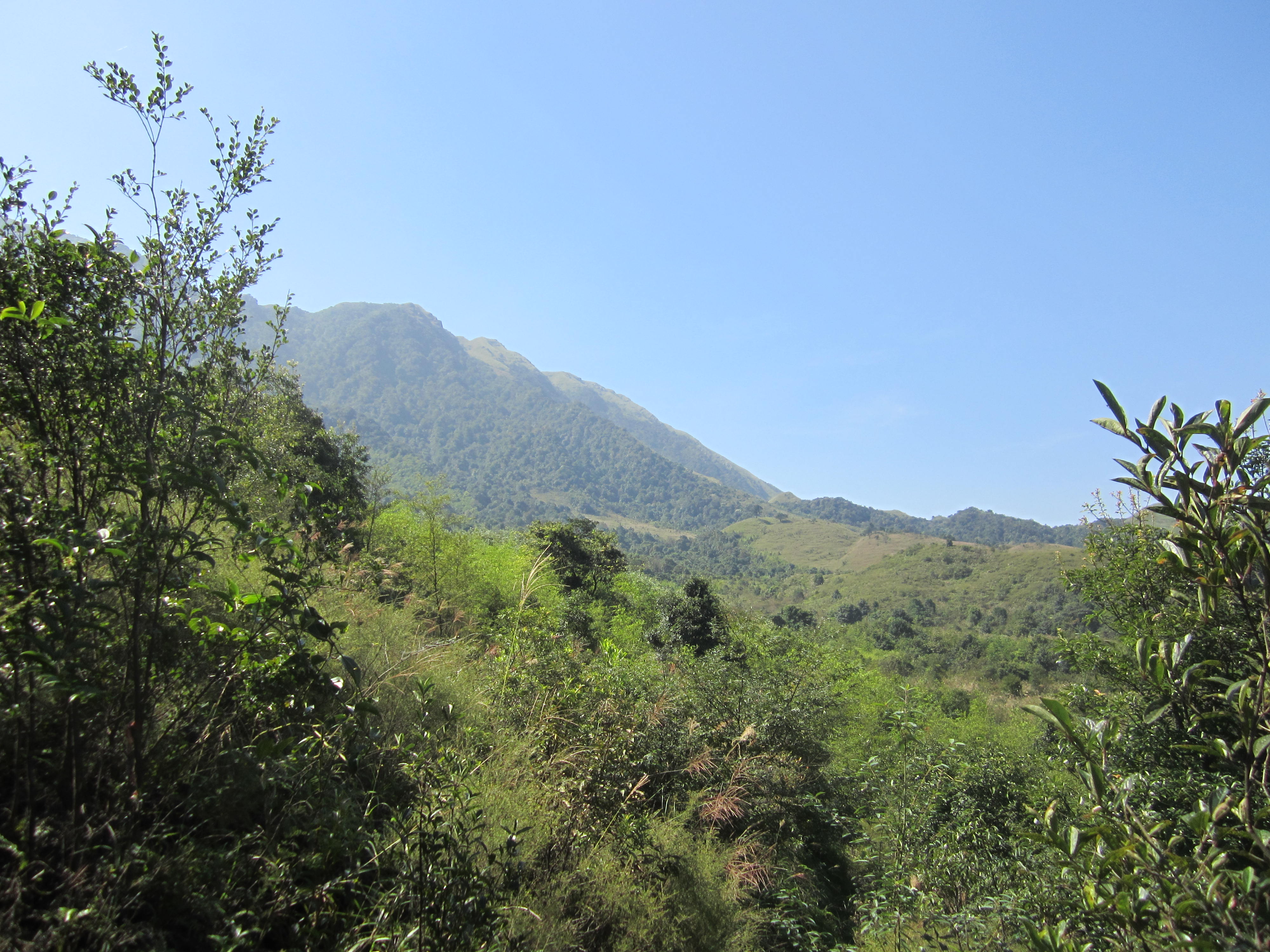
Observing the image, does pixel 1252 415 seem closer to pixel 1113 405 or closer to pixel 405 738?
pixel 1113 405

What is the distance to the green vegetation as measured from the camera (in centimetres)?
159

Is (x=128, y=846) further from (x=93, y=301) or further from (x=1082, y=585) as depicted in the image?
(x=1082, y=585)

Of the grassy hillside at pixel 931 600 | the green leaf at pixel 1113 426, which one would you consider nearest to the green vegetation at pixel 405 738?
the green leaf at pixel 1113 426

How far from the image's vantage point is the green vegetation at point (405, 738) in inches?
62.6

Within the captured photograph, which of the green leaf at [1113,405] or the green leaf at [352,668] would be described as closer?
the green leaf at [1113,405]

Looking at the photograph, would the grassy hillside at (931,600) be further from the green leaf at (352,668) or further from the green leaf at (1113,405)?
the green leaf at (352,668)

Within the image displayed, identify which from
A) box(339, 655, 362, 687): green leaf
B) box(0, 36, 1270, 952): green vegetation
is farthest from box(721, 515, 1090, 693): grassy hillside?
box(339, 655, 362, 687): green leaf

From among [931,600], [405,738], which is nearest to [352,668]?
[405,738]

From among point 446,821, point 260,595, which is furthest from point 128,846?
point 446,821

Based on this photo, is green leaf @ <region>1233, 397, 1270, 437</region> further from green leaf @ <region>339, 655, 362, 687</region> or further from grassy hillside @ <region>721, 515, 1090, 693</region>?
grassy hillside @ <region>721, 515, 1090, 693</region>

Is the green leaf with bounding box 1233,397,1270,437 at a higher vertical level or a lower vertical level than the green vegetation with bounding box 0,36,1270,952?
higher

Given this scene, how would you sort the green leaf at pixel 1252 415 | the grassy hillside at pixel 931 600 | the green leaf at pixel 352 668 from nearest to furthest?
the green leaf at pixel 1252 415 < the green leaf at pixel 352 668 < the grassy hillside at pixel 931 600

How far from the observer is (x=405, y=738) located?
4699mm

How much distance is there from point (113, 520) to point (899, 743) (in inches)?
489
